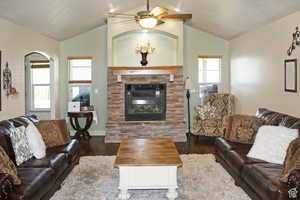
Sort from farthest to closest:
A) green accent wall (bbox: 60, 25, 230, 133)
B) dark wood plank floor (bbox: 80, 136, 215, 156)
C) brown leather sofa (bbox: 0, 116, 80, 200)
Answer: green accent wall (bbox: 60, 25, 230, 133), dark wood plank floor (bbox: 80, 136, 215, 156), brown leather sofa (bbox: 0, 116, 80, 200)

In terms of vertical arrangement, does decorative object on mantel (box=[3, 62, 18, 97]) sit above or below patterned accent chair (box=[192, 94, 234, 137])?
above

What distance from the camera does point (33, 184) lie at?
2943mm

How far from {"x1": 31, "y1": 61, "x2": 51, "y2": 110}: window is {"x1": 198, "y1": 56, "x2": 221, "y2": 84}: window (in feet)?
14.3

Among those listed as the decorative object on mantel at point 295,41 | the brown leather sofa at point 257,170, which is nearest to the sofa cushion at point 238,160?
the brown leather sofa at point 257,170

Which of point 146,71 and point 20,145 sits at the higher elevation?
point 146,71

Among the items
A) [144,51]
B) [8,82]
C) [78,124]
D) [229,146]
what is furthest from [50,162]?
[144,51]

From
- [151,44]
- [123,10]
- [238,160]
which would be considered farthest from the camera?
[151,44]

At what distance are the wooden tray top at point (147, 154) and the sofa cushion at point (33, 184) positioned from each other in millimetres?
792

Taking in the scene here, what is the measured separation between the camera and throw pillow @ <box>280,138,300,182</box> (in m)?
2.83

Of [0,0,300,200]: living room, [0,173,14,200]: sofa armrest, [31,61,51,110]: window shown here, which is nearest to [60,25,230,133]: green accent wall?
[0,0,300,200]: living room

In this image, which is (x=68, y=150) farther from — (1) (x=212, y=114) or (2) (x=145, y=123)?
(1) (x=212, y=114)

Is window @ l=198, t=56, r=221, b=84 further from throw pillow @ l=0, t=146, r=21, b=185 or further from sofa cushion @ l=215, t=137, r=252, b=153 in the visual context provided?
throw pillow @ l=0, t=146, r=21, b=185

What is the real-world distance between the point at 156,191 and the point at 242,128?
5.99 ft

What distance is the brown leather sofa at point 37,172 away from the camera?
266 centimetres
